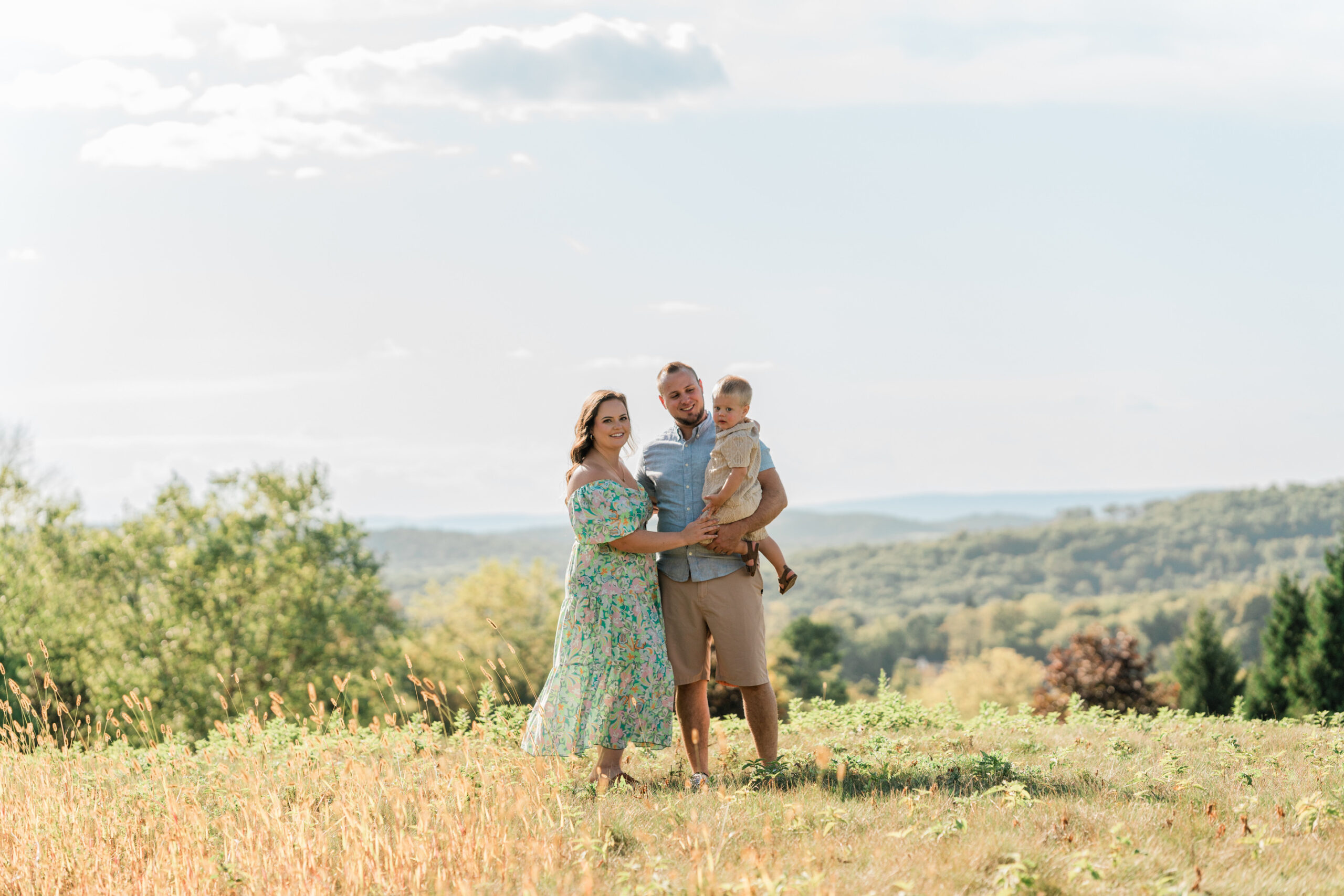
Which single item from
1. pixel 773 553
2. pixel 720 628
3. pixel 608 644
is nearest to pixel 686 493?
pixel 773 553

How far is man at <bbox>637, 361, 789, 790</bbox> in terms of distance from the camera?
555 cm

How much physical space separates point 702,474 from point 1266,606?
279 ft

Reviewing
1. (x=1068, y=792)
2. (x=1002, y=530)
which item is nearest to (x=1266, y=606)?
(x=1002, y=530)

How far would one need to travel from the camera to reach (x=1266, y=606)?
77.8m

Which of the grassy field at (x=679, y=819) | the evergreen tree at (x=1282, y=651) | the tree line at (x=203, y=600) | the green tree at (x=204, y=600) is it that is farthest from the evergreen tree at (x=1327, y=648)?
the green tree at (x=204, y=600)

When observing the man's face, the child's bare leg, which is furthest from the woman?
the child's bare leg

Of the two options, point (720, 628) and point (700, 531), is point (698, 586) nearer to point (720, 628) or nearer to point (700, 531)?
point (720, 628)

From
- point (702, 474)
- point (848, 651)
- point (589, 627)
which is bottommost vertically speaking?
point (848, 651)

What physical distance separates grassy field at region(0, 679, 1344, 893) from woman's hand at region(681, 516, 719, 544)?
123cm

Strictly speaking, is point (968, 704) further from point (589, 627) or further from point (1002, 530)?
point (1002, 530)

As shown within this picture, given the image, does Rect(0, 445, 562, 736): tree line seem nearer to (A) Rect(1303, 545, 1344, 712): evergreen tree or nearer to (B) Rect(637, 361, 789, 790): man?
(A) Rect(1303, 545, 1344, 712): evergreen tree

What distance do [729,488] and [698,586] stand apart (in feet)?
2.03

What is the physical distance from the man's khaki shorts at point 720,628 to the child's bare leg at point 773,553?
137 mm

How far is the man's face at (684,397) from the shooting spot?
555 centimetres
